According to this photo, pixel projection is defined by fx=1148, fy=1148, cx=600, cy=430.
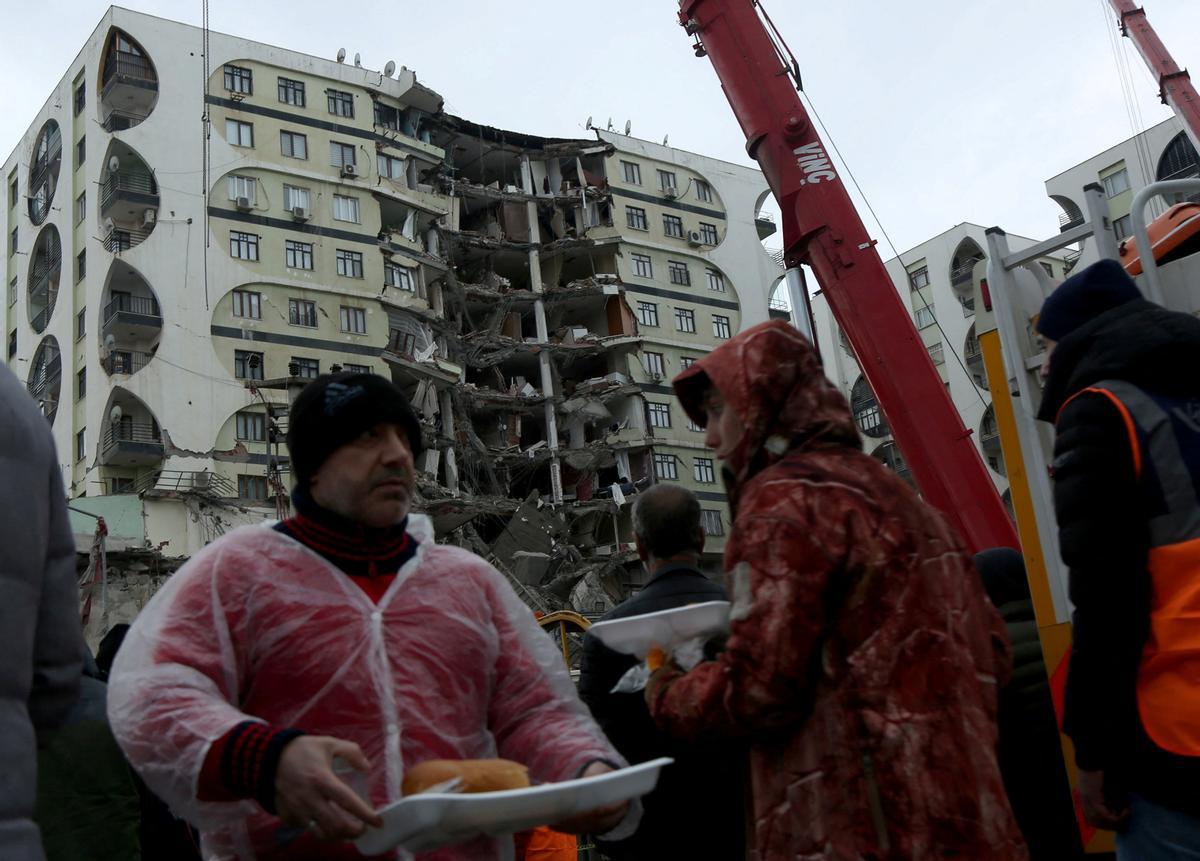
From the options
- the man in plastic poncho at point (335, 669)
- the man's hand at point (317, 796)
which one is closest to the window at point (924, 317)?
the man in plastic poncho at point (335, 669)

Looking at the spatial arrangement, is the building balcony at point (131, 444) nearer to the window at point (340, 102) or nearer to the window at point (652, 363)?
the window at point (340, 102)

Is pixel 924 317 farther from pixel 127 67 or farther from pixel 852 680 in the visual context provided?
pixel 852 680

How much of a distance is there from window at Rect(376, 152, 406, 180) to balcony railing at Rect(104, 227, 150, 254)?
9.63 metres

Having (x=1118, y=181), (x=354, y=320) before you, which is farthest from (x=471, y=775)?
(x=1118, y=181)

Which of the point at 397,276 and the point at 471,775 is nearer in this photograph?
the point at 471,775

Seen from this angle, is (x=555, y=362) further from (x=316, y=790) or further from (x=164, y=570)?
(x=316, y=790)

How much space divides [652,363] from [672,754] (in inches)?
1844

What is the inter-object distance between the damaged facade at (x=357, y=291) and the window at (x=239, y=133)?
0.36 ft

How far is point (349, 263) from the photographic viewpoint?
139ft

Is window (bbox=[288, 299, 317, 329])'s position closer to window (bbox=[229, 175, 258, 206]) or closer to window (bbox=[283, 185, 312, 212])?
window (bbox=[283, 185, 312, 212])

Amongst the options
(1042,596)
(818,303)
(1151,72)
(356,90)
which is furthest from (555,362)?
(1042,596)

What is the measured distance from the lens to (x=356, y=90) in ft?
148

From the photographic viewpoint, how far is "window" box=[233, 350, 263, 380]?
38.3m

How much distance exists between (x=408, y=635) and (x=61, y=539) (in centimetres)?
80
